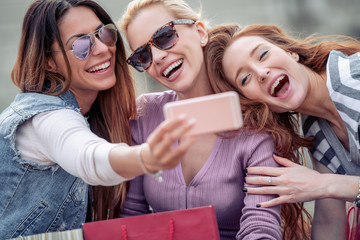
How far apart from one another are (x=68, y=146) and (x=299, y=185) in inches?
43.0

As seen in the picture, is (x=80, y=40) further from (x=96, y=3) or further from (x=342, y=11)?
(x=342, y=11)

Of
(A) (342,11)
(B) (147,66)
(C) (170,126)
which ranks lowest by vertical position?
(A) (342,11)

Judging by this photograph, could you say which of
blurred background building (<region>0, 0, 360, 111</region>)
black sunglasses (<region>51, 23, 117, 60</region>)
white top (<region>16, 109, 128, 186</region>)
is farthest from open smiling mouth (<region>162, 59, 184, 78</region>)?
blurred background building (<region>0, 0, 360, 111</region>)

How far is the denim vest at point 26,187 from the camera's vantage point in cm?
190

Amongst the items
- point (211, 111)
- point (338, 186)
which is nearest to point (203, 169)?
point (338, 186)

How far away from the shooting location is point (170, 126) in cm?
118

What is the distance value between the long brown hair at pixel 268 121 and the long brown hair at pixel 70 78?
48cm

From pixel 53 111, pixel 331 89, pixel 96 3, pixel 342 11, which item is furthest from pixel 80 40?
pixel 342 11

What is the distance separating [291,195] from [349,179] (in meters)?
0.29

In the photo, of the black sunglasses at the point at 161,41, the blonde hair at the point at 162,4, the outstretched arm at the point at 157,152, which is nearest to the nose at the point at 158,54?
the black sunglasses at the point at 161,41

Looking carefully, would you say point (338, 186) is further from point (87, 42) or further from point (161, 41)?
point (87, 42)

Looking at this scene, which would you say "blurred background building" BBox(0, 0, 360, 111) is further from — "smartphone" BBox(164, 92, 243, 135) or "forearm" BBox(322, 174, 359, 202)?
"smartphone" BBox(164, 92, 243, 135)

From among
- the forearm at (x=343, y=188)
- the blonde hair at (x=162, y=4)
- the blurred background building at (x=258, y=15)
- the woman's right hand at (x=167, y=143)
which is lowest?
the blurred background building at (x=258, y=15)

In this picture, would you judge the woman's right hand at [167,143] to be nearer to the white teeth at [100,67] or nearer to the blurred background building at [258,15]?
the white teeth at [100,67]
